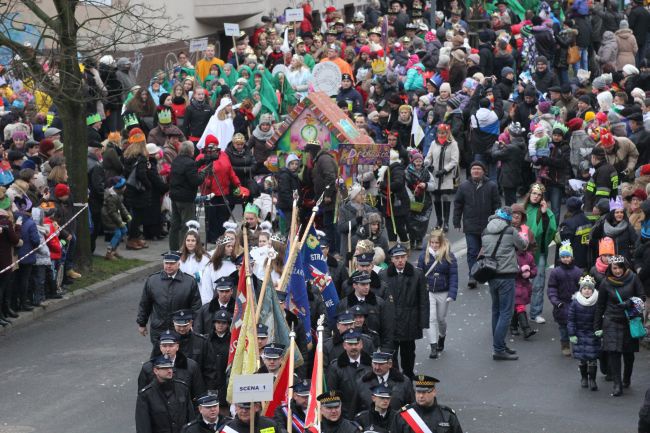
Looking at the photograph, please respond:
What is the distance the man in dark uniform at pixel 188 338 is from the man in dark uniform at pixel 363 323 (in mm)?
1470

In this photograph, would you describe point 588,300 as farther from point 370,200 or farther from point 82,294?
point 82,294

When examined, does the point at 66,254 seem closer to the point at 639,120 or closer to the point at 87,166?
the point at 87,166

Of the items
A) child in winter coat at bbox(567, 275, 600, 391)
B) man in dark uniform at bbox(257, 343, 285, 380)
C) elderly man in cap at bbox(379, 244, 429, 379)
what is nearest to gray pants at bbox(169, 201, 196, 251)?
elderly man in cap at bbox(379, 244, 429, 379)

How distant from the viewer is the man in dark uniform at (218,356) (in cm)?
1548

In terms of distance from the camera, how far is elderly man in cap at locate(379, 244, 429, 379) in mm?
17562

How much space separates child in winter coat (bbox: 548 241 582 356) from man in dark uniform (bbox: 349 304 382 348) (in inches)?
121

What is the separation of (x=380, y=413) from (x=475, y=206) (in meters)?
8.13

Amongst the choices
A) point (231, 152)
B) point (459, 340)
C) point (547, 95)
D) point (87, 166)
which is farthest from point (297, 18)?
point (459, 340)

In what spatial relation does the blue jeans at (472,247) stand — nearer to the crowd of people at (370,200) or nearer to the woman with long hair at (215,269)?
the crowd of people at (370,200)

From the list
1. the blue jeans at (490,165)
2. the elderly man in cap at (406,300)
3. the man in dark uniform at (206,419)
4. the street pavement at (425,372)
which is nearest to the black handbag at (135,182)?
the street pavement at (425,372)

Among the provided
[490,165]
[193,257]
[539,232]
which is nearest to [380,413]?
[193,257]

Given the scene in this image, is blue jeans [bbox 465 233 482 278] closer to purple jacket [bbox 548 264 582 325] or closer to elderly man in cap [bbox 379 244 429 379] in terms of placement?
purple jacket [bbox 548 264 582 325]

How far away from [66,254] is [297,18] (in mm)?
12482

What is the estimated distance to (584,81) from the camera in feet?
101
